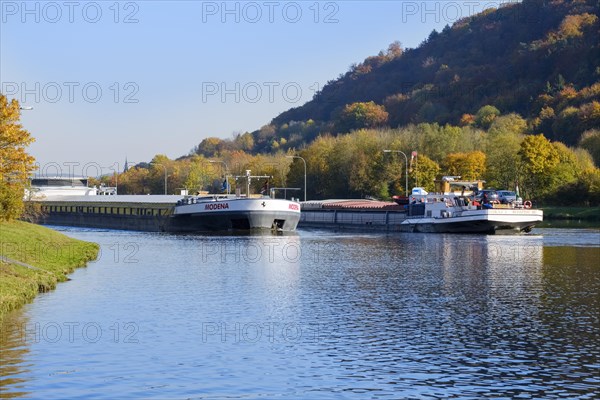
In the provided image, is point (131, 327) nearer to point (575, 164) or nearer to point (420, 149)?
point (575, 164)

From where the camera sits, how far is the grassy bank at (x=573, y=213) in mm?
118375

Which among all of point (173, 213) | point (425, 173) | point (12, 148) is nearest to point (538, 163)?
point (425, 173)

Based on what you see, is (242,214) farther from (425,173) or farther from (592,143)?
(592,143)

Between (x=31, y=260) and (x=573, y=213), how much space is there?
94403mm

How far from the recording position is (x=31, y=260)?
40594 mm

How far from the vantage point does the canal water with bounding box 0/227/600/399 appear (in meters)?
20.0

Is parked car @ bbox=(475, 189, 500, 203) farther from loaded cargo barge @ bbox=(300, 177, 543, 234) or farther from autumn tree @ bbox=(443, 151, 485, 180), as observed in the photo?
autumn tree @ bbox=(443, 151, 485, 180)

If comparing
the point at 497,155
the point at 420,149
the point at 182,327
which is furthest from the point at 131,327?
the point at 420,149

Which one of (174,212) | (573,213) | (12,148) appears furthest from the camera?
(573,213)

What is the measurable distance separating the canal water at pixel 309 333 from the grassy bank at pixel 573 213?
72.7 meters

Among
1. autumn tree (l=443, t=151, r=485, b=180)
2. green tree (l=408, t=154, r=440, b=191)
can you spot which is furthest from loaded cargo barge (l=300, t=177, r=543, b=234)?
autumn tree (l=443, t=151, r=485, b=180)

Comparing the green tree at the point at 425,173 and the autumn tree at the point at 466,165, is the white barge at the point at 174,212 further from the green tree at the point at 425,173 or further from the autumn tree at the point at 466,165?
the autumn tree at the point at 466,165

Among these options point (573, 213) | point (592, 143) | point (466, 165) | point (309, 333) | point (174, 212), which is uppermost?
point (592, 143)

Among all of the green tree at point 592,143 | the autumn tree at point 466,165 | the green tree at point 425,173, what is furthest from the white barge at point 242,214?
the green tree at point 592,143
